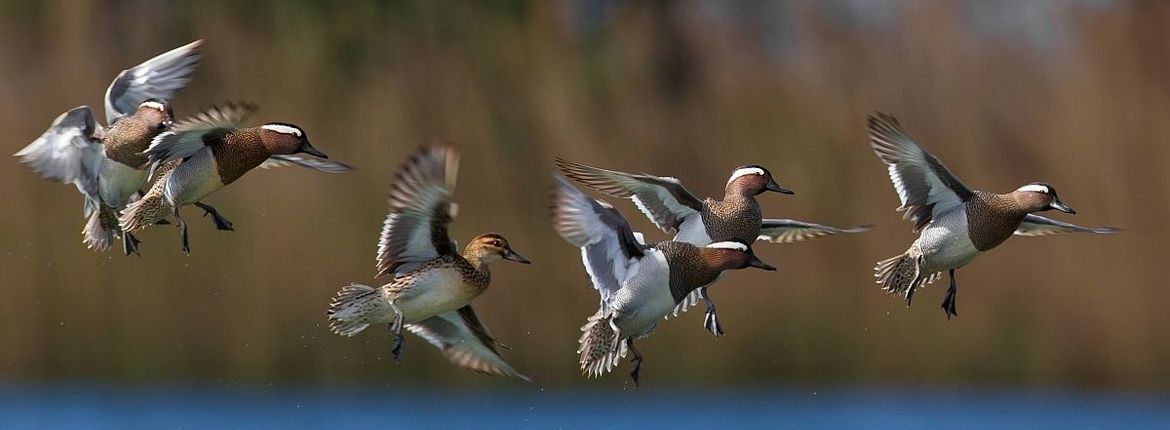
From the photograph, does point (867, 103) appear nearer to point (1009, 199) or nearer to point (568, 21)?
point (568, 21)

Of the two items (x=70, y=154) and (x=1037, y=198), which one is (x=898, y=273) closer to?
(x=1037, y=198)

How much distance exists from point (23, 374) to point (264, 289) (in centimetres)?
142

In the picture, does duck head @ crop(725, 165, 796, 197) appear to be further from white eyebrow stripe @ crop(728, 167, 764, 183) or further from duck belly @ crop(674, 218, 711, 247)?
duck belly @ crop(674, 218, 711, 247)

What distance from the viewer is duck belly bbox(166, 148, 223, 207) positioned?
6805 mm

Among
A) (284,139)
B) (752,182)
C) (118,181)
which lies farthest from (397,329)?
(752,182)

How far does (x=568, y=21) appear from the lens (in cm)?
1255

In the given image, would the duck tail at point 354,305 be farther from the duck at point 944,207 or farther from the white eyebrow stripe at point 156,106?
the duck at point 944,207

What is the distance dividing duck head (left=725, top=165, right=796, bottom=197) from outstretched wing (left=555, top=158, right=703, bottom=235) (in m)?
0.15

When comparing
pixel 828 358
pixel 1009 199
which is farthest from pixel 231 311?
pixel 1009 199

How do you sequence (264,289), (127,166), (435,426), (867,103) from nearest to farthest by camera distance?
(127,166) < (264,289) < (867,103) < (435,426)

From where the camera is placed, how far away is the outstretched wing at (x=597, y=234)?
6.71 m

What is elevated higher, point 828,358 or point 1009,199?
point 1009,199

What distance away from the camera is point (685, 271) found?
6.95 m

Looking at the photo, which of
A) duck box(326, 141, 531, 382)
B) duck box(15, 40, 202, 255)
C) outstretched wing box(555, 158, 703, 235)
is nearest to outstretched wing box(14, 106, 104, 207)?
duck box(15, 40, 202, 255)
